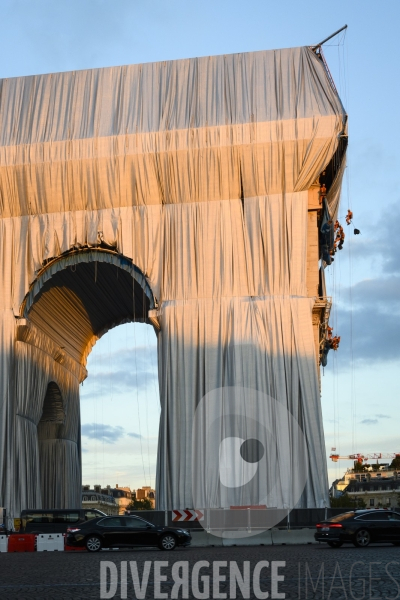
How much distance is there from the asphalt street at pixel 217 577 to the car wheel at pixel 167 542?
180 inches

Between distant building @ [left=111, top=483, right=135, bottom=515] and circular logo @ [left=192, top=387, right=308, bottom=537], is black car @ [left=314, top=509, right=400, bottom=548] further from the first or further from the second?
distant building @ [left=111, top=483, right=135, bottom=515]

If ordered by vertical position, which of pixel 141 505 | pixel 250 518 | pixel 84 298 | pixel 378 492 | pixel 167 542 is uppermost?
pixel 84 298

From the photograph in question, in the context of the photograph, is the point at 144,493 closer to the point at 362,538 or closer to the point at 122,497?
the point at 122,497

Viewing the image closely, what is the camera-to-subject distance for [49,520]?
3034cm

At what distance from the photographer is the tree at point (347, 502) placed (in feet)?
390

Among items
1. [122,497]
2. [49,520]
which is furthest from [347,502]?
[49,520]

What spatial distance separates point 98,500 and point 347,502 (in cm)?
3657

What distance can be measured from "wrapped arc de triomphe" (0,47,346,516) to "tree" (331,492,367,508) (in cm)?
9066

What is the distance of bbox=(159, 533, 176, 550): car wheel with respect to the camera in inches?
917

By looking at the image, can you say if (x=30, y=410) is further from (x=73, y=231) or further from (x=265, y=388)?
(x=265, y=388)

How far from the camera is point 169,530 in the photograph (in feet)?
76.6

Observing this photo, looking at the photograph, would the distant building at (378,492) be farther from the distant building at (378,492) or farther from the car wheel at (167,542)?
the car wheel at (167,542)

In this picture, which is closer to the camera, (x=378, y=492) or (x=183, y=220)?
(x=183, y=220)

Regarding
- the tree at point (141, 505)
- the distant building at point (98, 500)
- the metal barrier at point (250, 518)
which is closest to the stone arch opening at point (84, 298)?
the metal barrier at point (250, 518)
